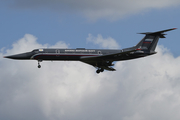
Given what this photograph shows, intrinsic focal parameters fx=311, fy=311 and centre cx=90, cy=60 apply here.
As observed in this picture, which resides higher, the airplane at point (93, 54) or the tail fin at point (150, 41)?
the tail fin at point (150, 41)

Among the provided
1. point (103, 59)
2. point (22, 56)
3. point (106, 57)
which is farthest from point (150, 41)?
point (22, 56)

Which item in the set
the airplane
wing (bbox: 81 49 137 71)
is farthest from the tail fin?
wing (bbox: 81 49 137 71)

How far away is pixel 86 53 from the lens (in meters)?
61.2

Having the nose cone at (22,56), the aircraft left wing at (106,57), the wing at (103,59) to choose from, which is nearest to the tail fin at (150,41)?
the wing at (103,59)

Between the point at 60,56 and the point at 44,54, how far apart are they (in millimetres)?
3069

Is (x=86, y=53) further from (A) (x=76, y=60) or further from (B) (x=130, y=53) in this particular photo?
(B) (x=130, y=53)

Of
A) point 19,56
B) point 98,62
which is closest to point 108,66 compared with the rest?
point 98,62

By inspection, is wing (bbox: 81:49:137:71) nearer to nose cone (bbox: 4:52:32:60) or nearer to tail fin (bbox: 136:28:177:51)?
tail fin (bbox: 136:28:177:51)

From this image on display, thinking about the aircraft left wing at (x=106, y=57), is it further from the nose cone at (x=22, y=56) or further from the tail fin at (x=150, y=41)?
the nose cone at (x=22, y=56)

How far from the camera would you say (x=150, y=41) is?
216 feet

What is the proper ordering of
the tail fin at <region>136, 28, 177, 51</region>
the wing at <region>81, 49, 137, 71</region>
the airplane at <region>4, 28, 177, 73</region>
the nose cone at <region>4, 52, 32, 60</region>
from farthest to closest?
the tail fin at <region>136, 28, 177, 51</region> < the nose cone at <region>4, 52, 32, 60</region> < the wing at <region>81, 49, 137, 71</region> < the airplane at <region>4, 28, 177, 73</region>

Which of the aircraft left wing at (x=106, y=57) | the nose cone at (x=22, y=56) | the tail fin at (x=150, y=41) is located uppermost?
the tail fin at (x=150, y=41)

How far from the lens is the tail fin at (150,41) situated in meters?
65.5

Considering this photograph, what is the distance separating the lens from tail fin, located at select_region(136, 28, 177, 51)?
215ft
